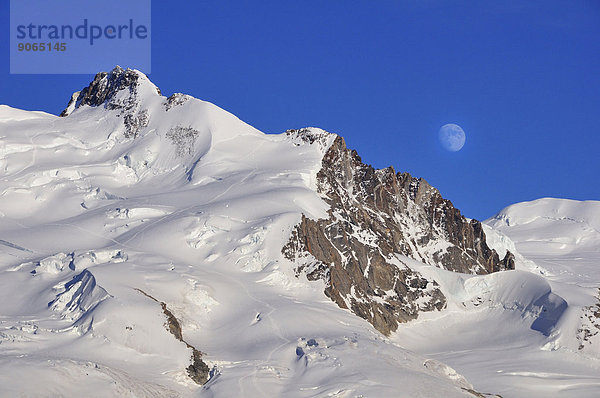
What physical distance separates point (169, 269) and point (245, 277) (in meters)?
14.4

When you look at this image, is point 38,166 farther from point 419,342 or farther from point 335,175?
point 419,342

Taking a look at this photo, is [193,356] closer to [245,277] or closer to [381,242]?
[245,277]

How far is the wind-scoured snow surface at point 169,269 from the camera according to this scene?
92125mm

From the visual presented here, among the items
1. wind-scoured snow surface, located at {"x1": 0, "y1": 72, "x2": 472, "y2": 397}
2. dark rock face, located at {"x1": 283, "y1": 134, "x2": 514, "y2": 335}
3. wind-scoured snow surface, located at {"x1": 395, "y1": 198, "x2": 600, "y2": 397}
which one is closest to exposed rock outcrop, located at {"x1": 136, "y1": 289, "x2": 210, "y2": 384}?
wind-scoured snow surface, located at {"x1": 0, "y1": 72, "x2": 472, "y2": 397}

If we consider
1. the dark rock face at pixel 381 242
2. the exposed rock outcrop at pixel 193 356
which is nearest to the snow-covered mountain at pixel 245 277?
the exposed rock outcrop at pixel 193 356

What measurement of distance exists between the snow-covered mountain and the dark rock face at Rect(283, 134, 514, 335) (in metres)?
0.45

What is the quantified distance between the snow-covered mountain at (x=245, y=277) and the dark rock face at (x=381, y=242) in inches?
17.6

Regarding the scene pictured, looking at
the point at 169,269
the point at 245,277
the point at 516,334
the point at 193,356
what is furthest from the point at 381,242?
the point at 193,356

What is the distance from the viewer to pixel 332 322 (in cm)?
11844

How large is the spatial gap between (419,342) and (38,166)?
94176 millimetres

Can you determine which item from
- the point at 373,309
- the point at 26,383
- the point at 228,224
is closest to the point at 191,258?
the point at 228,224

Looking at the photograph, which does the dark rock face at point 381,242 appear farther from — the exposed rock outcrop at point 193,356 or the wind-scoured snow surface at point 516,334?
the exposed rock outcrop at point 193,356

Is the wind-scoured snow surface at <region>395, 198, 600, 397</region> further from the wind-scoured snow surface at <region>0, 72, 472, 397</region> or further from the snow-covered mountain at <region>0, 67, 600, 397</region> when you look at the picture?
the wind-scoured snow surface at <region>0, 72, 472, 397</region>

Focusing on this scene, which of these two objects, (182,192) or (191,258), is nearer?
(191,258)
